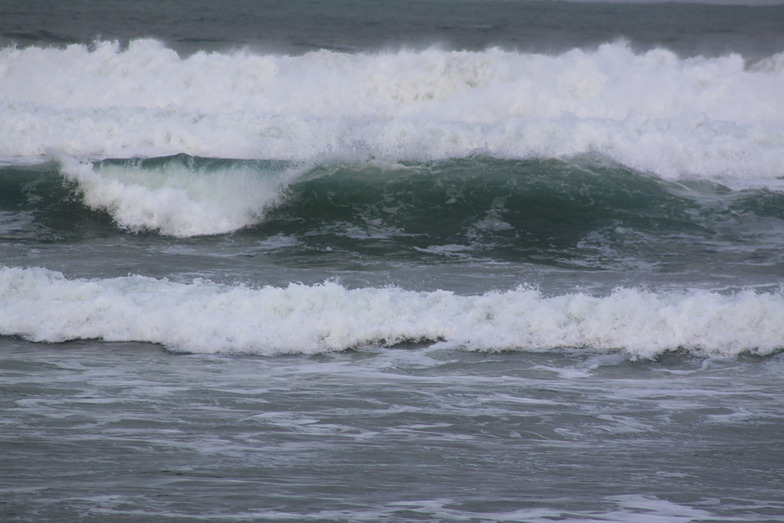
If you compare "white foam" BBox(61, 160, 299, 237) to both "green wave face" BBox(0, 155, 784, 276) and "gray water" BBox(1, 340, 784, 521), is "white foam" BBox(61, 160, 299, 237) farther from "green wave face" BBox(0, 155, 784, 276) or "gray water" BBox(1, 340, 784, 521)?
"gray water" BBox(1, 340, 784, 521)

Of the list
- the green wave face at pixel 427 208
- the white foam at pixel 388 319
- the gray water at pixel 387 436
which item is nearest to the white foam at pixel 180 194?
the green wave face at pixel 427 208

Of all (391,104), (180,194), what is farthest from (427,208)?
(391,104)

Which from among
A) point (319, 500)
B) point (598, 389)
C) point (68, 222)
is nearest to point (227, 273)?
point (68, 222)

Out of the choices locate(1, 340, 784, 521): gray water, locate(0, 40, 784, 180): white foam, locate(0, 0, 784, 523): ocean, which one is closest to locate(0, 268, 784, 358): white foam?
locate(0, 0, 784, 523): ocean

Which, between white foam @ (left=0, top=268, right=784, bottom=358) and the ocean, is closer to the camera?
the ocean

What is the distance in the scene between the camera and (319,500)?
4.34m

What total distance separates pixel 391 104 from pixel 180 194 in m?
11.0

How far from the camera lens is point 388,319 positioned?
26.7 feet

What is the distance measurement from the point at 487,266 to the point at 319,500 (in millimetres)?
6477

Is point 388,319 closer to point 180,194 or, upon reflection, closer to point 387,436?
point 387,436

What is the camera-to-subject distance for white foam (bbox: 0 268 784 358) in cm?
781

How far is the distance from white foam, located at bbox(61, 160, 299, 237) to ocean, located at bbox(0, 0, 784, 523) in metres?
0.05

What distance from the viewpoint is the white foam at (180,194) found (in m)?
12.6

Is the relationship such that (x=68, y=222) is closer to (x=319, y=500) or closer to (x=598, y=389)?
(x=598, y=389)
